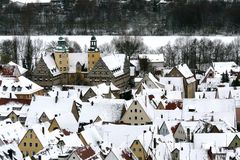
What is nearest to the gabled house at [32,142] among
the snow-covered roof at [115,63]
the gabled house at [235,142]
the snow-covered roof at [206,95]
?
the gabled house at [235,142]

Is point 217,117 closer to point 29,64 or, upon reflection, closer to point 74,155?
point 74,155

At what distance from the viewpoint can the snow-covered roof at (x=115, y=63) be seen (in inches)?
1966

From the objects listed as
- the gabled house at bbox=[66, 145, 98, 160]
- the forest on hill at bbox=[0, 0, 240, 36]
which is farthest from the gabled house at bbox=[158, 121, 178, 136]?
the forest on hill at bbox=[0, 0, 240, 36]

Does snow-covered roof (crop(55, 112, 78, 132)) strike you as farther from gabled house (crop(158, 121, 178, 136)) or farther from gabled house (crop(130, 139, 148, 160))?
gabled house (crop(130, 139, 148, 160))

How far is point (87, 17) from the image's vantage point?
88.3 metres

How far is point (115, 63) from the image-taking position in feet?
167

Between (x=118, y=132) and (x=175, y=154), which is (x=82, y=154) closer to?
(x=175, y=154)

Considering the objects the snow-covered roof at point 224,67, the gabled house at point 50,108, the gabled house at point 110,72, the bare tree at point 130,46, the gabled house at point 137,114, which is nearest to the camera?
the gabled house at point 137,114

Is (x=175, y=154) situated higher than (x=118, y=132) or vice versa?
(x=118, y=132)

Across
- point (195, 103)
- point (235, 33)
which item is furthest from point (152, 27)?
point (195, 103)

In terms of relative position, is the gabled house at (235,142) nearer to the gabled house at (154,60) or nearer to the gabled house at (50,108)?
the gabled house at (50,108)

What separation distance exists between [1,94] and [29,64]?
16.3 metres

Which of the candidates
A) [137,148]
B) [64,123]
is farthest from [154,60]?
[137,148]

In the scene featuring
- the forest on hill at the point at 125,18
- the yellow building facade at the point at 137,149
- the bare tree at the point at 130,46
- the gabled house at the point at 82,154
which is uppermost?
the forest on hill at the point at 125,18
